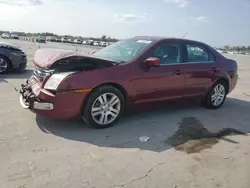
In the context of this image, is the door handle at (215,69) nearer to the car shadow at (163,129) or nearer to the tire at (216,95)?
the tire at (216,95)

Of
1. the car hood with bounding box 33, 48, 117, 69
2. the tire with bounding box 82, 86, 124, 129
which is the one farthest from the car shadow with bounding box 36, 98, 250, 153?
the car hood with bounding box 33, 48, 117, 69

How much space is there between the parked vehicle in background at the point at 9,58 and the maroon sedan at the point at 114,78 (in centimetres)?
490

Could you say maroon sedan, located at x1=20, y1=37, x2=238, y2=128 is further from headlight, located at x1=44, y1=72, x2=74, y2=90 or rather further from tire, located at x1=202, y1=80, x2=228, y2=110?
tire, located at x1=202, y1=80, x2=228, y2=110

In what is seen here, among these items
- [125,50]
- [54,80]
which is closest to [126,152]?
[54,80]

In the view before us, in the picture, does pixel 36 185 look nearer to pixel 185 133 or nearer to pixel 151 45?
pixel 185 133

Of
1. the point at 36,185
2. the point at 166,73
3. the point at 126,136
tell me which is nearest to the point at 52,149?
the point at 36,185

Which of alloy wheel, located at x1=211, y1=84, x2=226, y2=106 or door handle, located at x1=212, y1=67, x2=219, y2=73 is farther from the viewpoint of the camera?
alloy wheel, located at x1=211, y1=84, x2=226, y2=106

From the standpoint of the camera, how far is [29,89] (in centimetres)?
467

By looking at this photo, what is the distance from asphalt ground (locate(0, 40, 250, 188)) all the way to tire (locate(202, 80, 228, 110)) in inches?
29.3

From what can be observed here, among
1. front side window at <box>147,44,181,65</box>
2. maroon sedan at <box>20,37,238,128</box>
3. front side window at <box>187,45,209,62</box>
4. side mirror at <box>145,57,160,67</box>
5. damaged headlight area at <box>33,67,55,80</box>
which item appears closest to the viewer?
maroon sedan at <box>20,37,238,128</box>

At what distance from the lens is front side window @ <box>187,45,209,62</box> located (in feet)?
19.2

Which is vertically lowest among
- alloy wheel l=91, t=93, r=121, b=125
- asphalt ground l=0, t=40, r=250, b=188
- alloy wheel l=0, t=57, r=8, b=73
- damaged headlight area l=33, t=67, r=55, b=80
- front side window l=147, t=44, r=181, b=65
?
asphalt ground l=0, t=40, r=250, b=188

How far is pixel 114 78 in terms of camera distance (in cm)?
459

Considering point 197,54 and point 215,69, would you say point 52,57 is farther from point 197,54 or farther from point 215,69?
point 215,69
